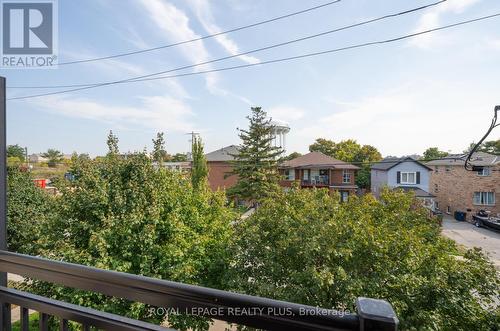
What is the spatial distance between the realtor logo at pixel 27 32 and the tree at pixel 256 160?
12.2m

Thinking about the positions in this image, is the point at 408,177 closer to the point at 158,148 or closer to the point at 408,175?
the point at 408,175

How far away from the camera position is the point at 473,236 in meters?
12.3

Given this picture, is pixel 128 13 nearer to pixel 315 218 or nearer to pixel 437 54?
pixel 315 218

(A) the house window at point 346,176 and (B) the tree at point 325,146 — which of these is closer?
(A) the house window at point 346,176

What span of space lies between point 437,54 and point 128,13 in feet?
17.9

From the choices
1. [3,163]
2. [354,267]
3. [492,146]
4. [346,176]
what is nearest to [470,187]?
[346,176]

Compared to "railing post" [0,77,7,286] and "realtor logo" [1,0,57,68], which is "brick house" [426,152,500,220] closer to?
"realtor logo" [1,0,57,68]

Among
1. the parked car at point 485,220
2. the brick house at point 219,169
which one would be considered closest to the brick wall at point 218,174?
the brick house at point 219,169

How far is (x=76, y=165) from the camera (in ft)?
14.2

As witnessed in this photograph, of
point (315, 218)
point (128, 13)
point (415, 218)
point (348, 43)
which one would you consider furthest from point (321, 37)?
point (415, 218)

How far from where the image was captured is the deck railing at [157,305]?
0.61 meters

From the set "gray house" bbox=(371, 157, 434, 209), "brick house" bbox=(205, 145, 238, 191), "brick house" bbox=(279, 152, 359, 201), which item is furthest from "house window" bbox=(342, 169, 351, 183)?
"brick house" bbox=(205, 145, 238, 191)

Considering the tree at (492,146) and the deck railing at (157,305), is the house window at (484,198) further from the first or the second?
the deck railing at (157,305)

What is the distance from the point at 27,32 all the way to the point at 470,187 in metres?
21.3
